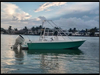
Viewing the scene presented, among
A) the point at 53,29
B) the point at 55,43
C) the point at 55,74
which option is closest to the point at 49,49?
the point at 55,43

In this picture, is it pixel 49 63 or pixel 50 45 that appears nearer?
pixel 49 63

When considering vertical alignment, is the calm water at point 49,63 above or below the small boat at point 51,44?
below

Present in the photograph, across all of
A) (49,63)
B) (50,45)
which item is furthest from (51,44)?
(49,63)

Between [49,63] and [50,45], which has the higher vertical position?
[50,45]

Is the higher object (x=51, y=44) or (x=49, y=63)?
(x=51, y=44)

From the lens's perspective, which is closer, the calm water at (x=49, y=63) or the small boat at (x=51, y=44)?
the calm water at (x=49, y=63)

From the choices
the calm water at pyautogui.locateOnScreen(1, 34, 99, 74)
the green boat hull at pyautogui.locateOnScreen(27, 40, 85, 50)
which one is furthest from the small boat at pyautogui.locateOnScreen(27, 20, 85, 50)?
the calm water at pyautogui.locateOnScreen(1, 34, 99, 74)

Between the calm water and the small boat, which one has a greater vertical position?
the small boat

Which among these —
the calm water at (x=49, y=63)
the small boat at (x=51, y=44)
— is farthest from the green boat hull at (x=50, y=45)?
the calm water at (x=49, y=63)

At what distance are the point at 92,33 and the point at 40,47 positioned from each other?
130 meters

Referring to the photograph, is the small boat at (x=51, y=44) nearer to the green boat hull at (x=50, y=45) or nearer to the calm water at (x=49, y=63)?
the green boat hull at (x=50, y=45)

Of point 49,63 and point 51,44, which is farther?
point 51,44

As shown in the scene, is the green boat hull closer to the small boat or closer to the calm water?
the small boat

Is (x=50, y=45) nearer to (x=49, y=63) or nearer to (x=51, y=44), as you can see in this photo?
(x=51, y=44)
